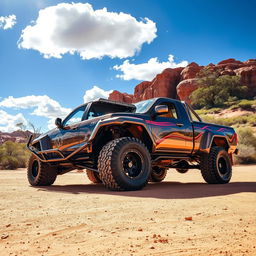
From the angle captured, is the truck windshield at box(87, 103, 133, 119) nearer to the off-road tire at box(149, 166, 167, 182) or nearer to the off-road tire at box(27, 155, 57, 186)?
the off-road tire at box(27, 155, 57, 186)

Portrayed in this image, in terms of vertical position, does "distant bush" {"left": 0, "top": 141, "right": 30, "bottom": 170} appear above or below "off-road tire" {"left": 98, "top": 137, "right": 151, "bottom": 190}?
below

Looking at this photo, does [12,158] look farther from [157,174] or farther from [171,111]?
[171,111]

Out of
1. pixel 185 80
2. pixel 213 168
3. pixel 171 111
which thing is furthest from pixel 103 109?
pixel 185 80

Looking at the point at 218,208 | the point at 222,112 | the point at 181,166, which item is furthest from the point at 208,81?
the point at 218,208

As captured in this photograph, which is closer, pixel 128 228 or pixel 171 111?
pixel 128 228

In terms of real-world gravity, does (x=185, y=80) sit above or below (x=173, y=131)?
above

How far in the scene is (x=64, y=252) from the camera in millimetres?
1679

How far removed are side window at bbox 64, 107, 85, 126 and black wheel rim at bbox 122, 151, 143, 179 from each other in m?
1.82

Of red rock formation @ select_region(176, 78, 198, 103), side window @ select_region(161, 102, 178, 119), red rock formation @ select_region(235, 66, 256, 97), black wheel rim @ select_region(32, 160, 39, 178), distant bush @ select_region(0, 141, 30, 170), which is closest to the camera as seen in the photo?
side window @ select_region(161, 102, 178, 119)

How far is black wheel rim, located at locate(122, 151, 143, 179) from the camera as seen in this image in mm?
4954

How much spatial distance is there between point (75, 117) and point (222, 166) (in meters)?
4.11

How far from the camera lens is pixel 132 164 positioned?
16.5 feet

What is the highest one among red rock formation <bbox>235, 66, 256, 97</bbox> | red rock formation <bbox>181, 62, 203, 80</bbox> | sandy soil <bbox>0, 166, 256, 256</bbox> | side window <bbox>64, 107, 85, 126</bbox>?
red rock formation <bbox>181, 62, 203, 80</bbox>

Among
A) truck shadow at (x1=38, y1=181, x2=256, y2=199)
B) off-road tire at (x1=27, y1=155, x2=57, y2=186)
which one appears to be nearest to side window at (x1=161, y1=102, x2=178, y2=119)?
truck shadow at (x1=38, y1=181, x2=256, y2=199)
